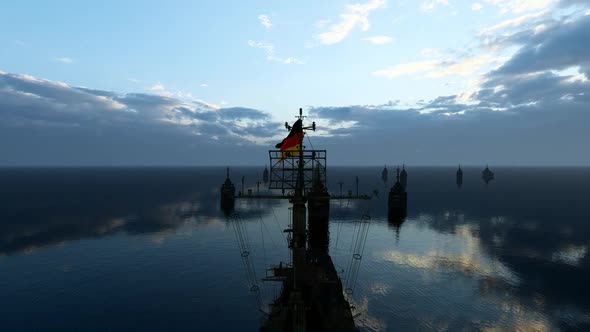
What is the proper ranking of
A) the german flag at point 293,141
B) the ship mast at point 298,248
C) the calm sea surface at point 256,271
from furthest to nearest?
the calm sea surface at point 256,271
the german flag at point 293,141
the ship mast at point 298,248

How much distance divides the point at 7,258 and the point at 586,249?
124 metres

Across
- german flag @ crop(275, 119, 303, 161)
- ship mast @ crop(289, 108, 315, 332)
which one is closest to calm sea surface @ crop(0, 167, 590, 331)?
ship mast @ crop(289, 108, 315, 332)

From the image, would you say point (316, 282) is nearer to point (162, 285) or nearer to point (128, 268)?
point (162, 285)

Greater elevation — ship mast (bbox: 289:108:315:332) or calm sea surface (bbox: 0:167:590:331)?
ship mast (bbox: 289:108:315:332)

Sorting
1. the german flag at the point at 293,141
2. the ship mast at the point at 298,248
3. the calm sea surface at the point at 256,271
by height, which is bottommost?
the calm sea surface at the point at 256,271

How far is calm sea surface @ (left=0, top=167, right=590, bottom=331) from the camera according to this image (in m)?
40.9

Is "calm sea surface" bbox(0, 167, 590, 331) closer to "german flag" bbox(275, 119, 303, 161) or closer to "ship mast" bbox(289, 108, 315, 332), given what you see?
"ship mast" bbox(289, 108, 315, 332)

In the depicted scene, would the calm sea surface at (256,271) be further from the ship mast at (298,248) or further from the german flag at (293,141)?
the german flag at (293,141)

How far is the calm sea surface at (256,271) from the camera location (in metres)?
40.9

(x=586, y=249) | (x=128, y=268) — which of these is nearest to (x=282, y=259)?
(x=128, y=268)

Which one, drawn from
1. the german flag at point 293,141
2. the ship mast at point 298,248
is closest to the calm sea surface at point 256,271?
the ship mast at point 298,248

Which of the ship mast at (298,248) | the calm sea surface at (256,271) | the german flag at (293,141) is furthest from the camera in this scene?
the calm sea surface at (256,271)

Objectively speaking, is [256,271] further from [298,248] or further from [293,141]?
[293,141]

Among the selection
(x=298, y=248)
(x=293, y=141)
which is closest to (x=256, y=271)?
(x=298, y=248)
